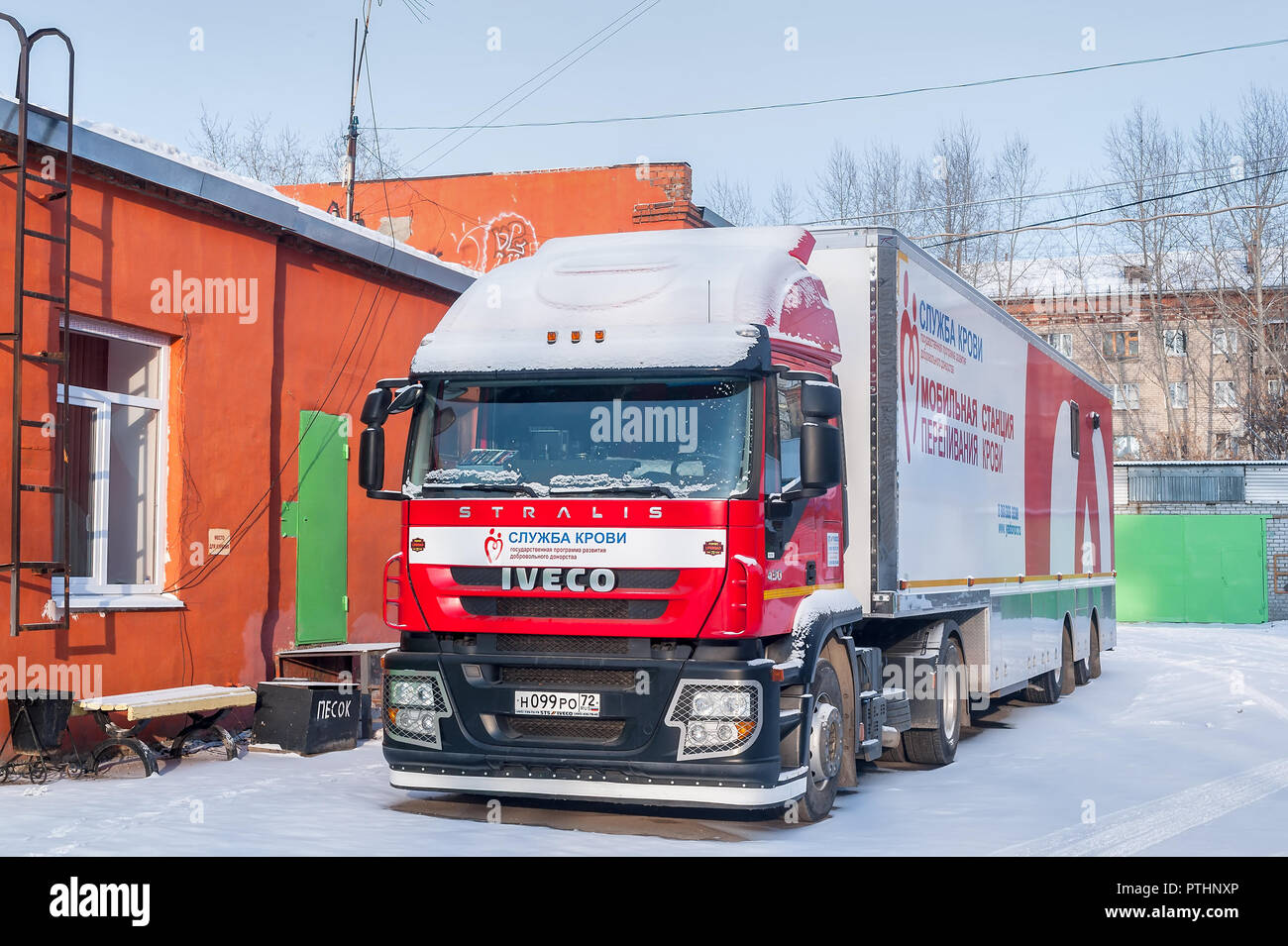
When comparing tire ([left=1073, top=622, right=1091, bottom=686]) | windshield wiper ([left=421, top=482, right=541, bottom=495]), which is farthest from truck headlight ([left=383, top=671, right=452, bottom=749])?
tire ([left=1073, top=622, right=1091, bottom=686])

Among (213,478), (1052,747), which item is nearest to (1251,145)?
(1052,747)

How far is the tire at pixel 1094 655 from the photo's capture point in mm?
18391

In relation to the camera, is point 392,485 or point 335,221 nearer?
point 335,221

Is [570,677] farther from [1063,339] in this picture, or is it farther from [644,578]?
[1063,339]

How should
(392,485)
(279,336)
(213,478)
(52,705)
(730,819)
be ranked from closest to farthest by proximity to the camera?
(730,819)
(52,705)
(213,478)
(279,336)
(392,485)

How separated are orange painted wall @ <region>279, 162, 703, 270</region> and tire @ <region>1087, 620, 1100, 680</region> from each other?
857 centimetres

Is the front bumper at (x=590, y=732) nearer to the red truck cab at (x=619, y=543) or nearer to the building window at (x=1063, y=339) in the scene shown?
the red truck cab at (x=619, y=543)

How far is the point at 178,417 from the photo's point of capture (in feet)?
37.6

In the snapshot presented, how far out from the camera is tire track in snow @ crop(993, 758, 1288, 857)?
7.62 meters

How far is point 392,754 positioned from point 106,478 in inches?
170

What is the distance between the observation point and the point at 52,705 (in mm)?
9750

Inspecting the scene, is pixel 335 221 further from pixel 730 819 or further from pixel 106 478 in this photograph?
pixel 730 819

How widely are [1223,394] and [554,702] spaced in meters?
50.7

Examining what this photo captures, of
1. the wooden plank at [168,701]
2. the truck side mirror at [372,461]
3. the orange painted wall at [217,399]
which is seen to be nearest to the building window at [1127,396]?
the orange painted wall at [217,399]
